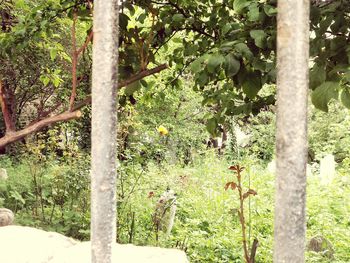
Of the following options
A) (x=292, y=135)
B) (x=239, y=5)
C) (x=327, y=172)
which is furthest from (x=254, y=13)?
(x=327, y=172)

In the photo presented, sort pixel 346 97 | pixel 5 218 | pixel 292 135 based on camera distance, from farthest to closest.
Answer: pixel 5 218
pixel 346 97
pixel 292 135

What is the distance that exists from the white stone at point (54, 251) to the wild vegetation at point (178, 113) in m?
0.57

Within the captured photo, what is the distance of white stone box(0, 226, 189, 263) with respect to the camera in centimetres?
238

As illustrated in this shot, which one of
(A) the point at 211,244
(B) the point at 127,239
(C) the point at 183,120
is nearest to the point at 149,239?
(B) the point at 127,239

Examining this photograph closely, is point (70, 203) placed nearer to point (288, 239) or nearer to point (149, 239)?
point (149, 239)

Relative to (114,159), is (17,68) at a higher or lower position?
higher

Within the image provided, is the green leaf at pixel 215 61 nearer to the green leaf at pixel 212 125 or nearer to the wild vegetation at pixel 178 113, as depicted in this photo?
the wild vegetation at pixel 178 113

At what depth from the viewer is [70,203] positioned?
23.1ft

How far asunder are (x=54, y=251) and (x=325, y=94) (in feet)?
5.93

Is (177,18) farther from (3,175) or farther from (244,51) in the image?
(3,175)

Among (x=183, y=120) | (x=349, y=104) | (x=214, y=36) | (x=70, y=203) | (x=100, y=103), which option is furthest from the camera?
(x=183, y=120)

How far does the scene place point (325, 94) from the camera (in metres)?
1.46

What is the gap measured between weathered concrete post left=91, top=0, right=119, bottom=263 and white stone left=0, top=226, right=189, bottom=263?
850mm

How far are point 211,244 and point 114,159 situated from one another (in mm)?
4466
